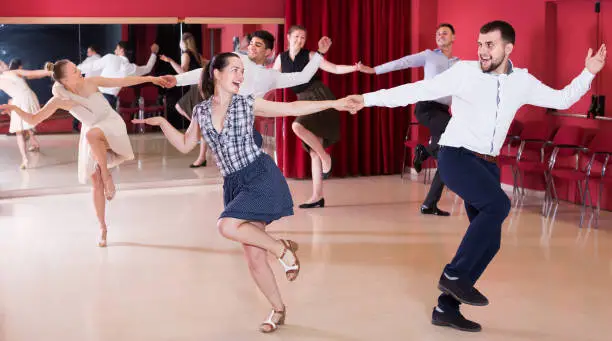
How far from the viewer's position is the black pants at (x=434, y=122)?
7.77 metres

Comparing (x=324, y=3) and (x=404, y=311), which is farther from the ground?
(x=324, y=3)

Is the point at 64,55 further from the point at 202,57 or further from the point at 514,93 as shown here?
the point at 514,93

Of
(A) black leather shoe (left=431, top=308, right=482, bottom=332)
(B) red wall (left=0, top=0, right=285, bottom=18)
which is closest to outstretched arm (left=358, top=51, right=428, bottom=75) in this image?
(B) red wall (left=0, top=0, right=285, bottom=18)

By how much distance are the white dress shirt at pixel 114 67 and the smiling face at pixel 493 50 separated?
5.73 metres

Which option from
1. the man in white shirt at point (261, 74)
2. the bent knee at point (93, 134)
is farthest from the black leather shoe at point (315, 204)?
the bent knee at point (93, 134)

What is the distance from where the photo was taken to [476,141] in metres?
4.59

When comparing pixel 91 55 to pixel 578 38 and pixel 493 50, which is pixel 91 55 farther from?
pixel 493 50

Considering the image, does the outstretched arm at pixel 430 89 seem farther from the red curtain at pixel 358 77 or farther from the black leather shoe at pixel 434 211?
the red curtain at pixel 358 77

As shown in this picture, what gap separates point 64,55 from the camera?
30.5ft

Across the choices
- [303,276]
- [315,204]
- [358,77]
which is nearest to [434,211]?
[315,204]

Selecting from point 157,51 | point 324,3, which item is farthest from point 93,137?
point 324,3

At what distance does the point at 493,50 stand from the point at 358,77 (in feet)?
18.8

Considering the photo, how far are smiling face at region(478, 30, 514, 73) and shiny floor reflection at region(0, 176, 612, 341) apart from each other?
1.44m

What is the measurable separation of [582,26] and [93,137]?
4.79 m
